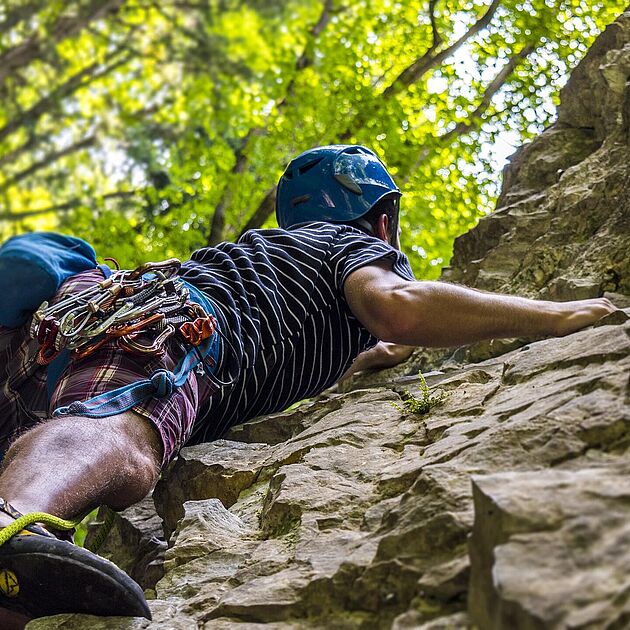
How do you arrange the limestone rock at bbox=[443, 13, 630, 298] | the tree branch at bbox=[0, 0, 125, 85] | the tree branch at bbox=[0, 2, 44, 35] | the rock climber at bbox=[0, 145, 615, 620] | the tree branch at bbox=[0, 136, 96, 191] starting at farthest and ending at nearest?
the tree branch at bbox=[0, 136, 96, 191] → the tree branch at bbox=[0, 0, 125, 85] → the tree branch at bbox=[0, 2, 44, 35] → the limestone rock at bbox=[443, 13, 630, 298] → the rock climber at bbox=[0, 145, 615, 620]

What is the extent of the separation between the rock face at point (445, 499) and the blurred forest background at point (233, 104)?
20.2ft

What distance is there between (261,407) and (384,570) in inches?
87.7

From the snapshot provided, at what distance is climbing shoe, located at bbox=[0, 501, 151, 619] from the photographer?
2033mm

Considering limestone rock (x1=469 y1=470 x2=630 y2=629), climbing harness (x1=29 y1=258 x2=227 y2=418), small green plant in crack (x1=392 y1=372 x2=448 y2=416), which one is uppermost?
climbing harness (x1=29 y1=258 x2=227 y2=418)

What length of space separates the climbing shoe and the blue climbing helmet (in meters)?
2.87

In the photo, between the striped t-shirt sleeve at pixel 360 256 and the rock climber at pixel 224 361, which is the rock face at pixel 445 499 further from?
the striped t-shirt sleeve at pixel 360 256

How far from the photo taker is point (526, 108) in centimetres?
1041

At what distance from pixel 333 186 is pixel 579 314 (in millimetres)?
1852

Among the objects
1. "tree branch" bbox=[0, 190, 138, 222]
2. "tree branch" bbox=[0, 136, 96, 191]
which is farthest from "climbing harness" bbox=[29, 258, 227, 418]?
"tree branch" bbox=[0, 136, 96, 191]

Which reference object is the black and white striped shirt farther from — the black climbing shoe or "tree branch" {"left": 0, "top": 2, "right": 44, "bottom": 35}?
"tree branch" {"left": 0, "top": 2, "right": 44, "bottom": 35}

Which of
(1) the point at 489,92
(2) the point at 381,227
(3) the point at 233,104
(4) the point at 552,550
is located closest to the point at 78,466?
(4) the point at 552,550

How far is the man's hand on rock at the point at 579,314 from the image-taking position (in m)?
3.36

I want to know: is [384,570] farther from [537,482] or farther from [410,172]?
[410,172]

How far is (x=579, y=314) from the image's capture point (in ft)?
11.1
